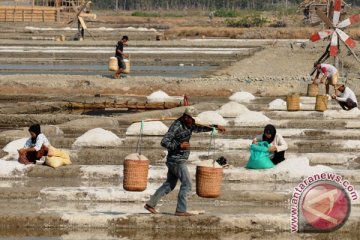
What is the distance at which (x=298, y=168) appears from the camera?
11.5m

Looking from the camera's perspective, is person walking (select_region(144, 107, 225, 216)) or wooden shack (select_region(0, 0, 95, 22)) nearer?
person walking (select_region(144, 107, 225, 216))

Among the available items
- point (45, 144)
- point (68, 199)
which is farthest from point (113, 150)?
point (68, 199)

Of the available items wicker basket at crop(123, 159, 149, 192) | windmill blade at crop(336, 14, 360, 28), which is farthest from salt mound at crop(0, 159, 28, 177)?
windmill blade at crop(336, 14, 360, 28)

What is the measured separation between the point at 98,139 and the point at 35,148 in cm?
198

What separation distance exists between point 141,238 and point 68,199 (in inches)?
59.5

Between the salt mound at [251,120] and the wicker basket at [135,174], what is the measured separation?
18.5 ft

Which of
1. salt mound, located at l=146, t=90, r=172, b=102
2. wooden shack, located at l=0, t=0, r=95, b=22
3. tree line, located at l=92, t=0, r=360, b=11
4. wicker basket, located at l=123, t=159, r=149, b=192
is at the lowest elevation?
tree line, located at l=92, t=0, r=360, b=11

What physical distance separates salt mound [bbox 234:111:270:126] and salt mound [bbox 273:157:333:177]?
3937mm

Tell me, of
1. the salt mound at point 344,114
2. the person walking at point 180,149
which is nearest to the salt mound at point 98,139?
the person walking at point 180,149

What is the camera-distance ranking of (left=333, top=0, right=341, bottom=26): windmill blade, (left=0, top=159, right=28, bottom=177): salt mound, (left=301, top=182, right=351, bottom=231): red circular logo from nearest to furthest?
(left=301, top=182, right=351, bottom=231): red circular logo → (left=0, top=159, right=28, bottom=177): salt mound → (left=333, top=0, right=341, bottom=26): windmill blade

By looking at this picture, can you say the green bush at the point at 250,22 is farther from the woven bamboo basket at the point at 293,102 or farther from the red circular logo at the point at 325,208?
the red circular logo at the point at 325,208

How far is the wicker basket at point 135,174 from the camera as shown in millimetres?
9930

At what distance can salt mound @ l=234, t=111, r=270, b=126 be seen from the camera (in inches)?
615

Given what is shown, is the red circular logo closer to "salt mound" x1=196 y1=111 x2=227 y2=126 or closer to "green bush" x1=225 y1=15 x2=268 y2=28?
"salt mound" x1=196 y1=111 x2=227 y2=126
